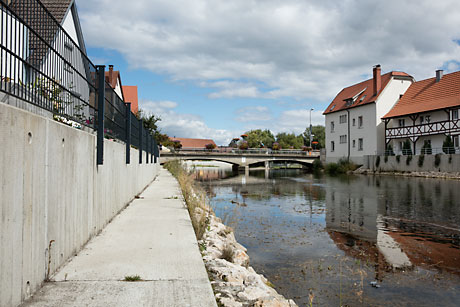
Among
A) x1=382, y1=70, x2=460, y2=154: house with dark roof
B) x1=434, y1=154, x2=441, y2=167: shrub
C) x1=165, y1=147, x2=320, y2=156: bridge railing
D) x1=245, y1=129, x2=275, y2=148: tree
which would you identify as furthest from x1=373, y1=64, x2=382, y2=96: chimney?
x1=245, y1=129, x2=275, y2=148: tree

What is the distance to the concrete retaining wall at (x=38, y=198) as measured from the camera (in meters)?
2.57

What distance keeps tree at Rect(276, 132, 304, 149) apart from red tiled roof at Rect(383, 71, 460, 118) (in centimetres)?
6224

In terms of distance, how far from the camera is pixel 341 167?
145 ft

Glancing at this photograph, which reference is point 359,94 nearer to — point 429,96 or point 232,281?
point 429,96

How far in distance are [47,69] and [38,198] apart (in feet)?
4.41

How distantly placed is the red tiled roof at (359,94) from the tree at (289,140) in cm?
5025

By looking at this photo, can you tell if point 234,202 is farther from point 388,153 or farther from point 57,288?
point 388,153

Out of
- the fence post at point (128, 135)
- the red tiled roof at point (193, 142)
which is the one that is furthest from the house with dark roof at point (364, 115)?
the red tiled roof at point (193, 142)

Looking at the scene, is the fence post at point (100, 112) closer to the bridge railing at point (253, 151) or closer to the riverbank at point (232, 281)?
the riverbank at point (232, 281)

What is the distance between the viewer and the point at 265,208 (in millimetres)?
12922

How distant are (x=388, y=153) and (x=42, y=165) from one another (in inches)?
1653

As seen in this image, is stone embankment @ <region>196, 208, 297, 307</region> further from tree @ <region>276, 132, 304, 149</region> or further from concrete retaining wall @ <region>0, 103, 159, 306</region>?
tree @ <region>276, 132, 304, 149</region>

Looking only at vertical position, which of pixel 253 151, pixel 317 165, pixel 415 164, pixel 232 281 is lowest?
pixel 232 281

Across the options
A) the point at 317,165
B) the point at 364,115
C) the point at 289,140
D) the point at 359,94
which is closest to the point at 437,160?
the point at 364,115
